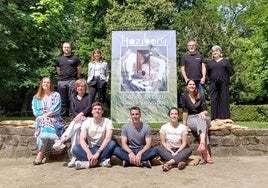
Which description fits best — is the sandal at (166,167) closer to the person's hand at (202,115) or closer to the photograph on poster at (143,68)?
the person's hand at (202,115)

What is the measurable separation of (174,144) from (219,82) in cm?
193

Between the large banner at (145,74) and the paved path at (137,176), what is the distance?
2950 mm

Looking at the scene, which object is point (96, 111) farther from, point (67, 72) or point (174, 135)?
point (67, 72)

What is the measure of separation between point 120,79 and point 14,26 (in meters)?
4.88

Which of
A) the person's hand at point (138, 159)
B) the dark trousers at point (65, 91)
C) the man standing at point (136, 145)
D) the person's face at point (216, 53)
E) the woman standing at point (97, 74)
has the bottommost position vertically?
the person's hand at point (138, 159)

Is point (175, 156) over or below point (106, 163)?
over

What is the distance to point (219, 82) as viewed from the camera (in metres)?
7.80

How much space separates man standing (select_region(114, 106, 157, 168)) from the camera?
6340mm

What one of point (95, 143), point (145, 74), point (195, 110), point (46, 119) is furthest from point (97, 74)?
point (195, 110)

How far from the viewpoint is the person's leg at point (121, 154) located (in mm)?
6350

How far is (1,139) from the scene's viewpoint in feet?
25.5

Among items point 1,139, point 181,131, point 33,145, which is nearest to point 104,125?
point 181,131

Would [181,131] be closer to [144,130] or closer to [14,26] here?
[144,130]

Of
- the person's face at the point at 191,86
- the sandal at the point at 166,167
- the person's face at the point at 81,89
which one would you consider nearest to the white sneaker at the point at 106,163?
the sandal at the point at 166,167
